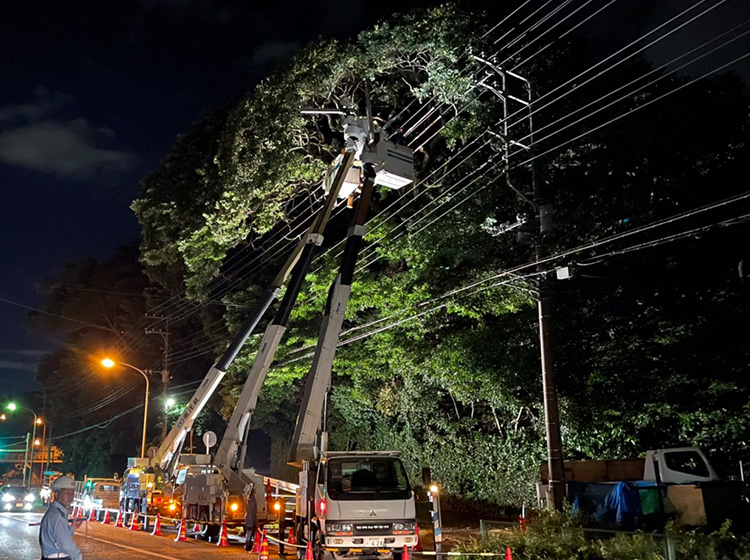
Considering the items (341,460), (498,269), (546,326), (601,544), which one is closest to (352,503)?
(341,460)

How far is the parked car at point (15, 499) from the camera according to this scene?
33188 mm

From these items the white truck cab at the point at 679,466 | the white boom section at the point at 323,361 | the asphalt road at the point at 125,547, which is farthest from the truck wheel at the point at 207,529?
the white truck cab at the point at 679,466

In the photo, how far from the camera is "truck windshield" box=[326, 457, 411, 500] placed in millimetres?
13173

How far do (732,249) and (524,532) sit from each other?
10.6 m

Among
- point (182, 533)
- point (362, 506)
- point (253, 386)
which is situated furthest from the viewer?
point (182, 533)

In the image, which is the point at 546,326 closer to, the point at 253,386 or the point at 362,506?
the point at 362,506

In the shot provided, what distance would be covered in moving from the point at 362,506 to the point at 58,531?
7281 millimetres

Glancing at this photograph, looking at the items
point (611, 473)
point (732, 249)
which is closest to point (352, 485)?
point (611, 473)

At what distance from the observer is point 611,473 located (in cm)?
1961

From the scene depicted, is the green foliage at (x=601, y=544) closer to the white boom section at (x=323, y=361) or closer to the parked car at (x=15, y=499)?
the white boom section at (x=323, y=361)

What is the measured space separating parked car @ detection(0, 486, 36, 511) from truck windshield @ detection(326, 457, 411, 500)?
26.3 m

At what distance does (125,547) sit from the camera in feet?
54.0

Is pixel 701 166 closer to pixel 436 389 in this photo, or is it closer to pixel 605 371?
pixel 605 371

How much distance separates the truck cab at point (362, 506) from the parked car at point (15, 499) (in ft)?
83.5
